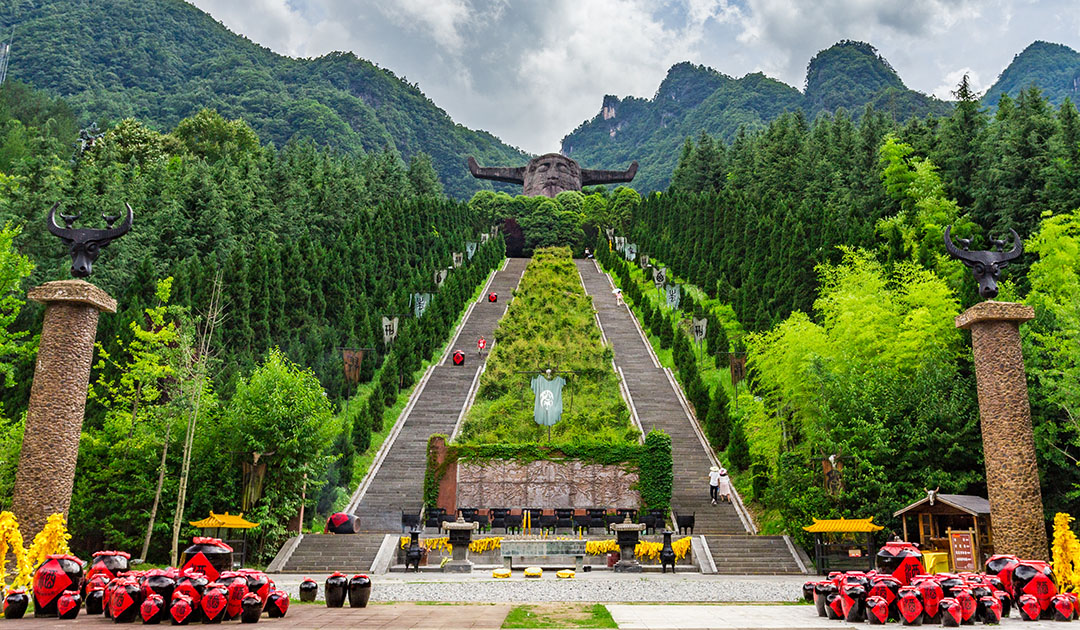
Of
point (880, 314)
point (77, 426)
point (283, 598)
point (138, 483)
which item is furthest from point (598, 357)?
point (283, 598)

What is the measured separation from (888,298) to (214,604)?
17.7 m

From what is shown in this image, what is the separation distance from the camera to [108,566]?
29.3ft

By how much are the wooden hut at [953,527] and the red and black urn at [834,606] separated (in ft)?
17.5

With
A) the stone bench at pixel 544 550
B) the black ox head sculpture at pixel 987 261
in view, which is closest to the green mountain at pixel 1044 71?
the black ox head sculpture at pixel 987 261

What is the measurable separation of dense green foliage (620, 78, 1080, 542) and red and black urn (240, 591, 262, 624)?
12155 mm

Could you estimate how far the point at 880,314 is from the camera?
19016 millimetres

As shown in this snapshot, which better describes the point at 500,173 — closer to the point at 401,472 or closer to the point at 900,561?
the point at 401,472

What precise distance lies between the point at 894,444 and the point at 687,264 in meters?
32.2

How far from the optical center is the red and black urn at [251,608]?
7.87 m

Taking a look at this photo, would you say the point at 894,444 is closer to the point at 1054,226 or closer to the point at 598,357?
the point at 1054,226

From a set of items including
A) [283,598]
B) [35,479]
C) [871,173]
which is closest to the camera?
[283,598]

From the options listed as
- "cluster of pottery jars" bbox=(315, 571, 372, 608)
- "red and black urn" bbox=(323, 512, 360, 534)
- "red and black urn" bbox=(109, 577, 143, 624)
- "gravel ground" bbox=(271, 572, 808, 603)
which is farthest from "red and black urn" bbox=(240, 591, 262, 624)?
"red and black urn" bbox=(323, 512, 360, 534)

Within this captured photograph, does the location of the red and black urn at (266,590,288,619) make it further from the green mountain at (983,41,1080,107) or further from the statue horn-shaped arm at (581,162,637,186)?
the green mountain at (983,41,1080,107)

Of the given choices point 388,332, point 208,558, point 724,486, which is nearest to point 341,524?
point 208,558
